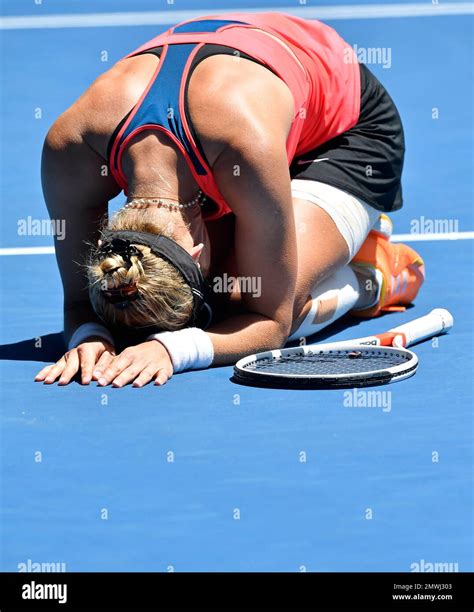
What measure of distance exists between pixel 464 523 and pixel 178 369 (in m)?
1.48

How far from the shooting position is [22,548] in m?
3.49

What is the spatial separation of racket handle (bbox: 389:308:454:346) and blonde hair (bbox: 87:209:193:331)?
0.84m

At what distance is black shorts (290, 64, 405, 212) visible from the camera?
17.7 feet

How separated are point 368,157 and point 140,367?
4.77 ft

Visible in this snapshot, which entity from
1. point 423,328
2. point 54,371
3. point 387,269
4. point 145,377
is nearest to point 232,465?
point 145,377

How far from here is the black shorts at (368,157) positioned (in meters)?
5.39

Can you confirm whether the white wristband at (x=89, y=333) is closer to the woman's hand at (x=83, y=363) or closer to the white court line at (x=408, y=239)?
the woman's hand at (x=83, y=363)

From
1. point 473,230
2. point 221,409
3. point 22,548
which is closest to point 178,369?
point 221,409

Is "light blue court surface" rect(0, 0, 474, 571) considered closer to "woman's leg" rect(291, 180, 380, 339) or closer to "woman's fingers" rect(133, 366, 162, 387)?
"woman's fingers" rect(133, 366, 162, 387)

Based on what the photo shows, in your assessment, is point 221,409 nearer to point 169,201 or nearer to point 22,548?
point 169,201

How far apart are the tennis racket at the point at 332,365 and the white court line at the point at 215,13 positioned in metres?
6.38

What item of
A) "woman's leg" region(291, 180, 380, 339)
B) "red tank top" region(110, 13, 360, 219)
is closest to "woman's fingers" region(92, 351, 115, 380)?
"red tank top" region(110, 13, 360, 219)

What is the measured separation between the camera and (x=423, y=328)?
518 cm
